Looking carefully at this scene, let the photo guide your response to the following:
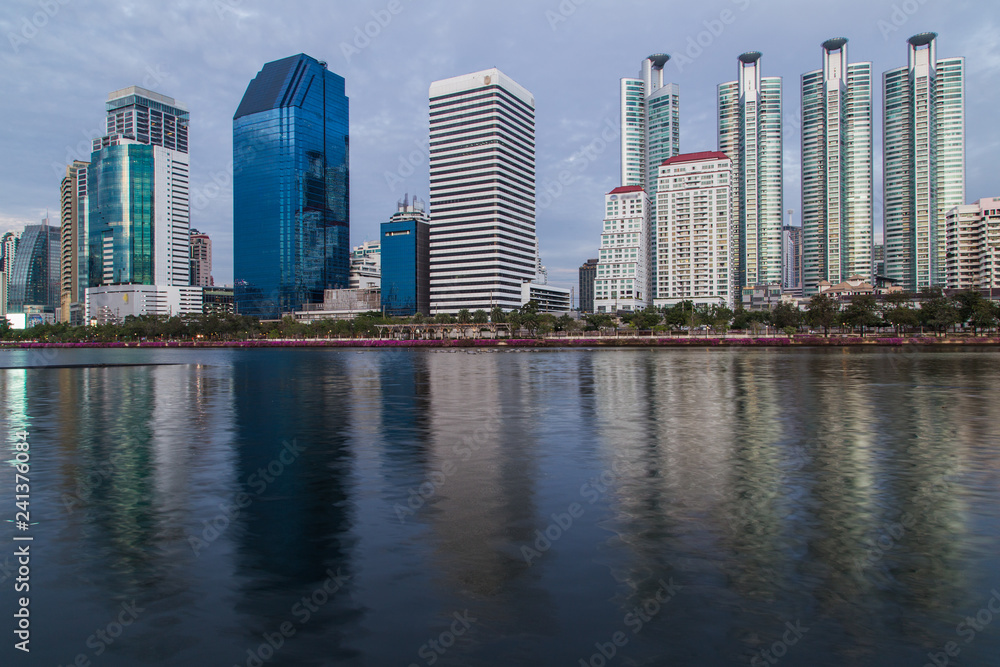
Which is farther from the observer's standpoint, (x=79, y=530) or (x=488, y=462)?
(x=488, y=462)

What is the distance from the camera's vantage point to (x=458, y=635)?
902 cm

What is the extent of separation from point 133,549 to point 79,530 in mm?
2248

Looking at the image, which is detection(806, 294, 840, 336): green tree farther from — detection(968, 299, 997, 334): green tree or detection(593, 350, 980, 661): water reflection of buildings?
detection(593, 350, 980, 661): water reflection of buildings

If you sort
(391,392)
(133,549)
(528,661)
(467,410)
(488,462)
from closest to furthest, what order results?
(528,661) < (133,549) < (488,462) < (467,410) < (391,392)

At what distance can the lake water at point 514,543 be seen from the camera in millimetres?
8914

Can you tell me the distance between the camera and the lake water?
8914mm

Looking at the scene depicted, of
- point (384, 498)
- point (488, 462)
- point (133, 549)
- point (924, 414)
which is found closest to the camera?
point (133, 549)

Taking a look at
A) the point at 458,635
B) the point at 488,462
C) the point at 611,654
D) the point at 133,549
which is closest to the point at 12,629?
the point at 133,549

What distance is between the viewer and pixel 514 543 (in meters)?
12.7

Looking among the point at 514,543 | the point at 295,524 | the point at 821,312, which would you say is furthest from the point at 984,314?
the point at 295,524

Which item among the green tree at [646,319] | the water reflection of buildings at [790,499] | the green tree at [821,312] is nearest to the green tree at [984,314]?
the green tree at [821,312]

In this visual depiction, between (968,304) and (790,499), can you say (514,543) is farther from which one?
(968,304)

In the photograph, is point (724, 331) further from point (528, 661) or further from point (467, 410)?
point (528, 661)

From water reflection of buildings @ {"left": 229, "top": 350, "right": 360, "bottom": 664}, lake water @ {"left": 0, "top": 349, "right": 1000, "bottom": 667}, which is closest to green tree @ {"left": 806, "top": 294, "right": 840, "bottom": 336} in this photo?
lake water @ {"left": 0, "top": 349, "right": 1000, "bottom": 667}
